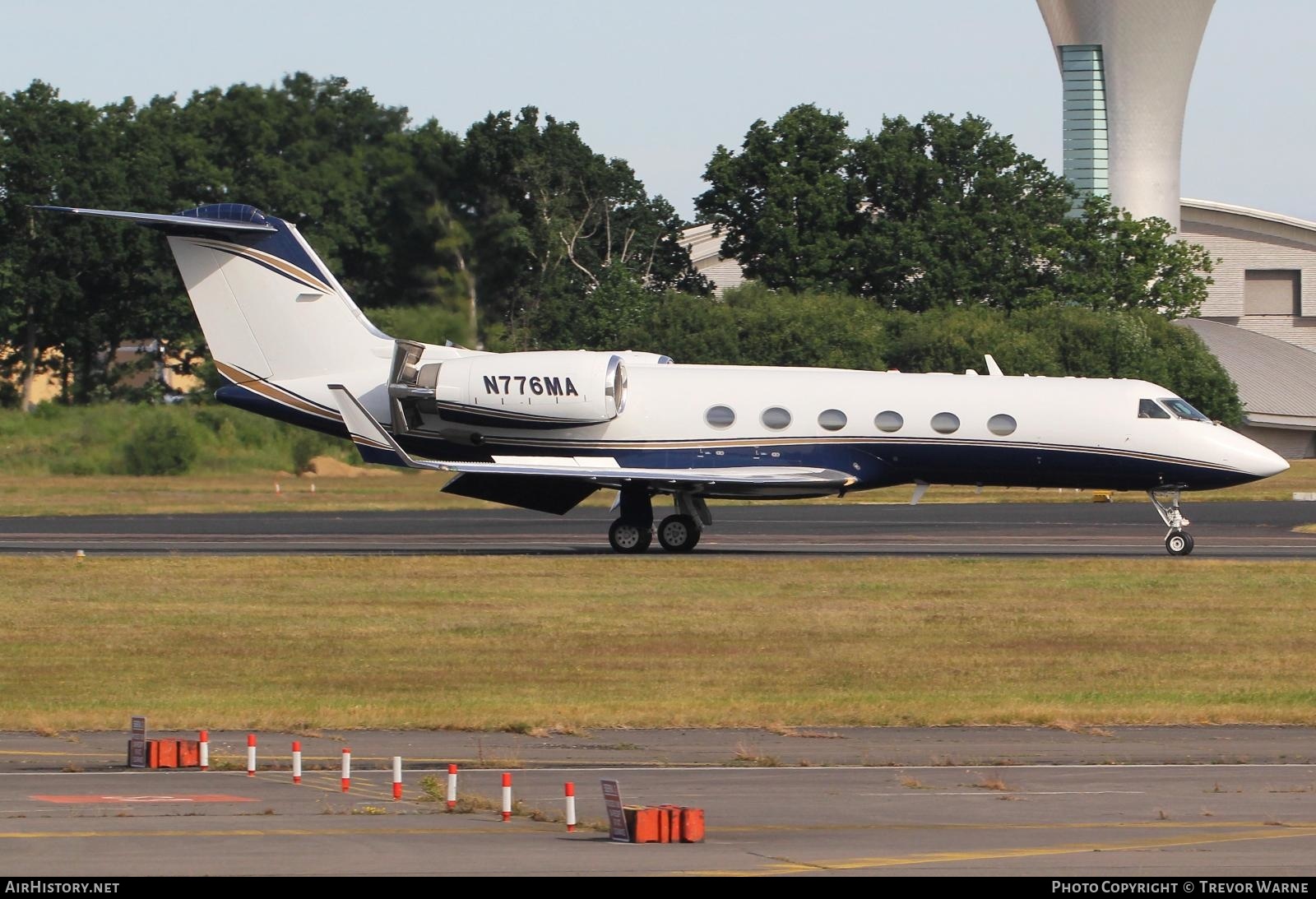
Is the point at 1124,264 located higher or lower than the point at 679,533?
higher

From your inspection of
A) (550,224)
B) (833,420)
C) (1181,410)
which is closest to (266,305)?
(833,420)

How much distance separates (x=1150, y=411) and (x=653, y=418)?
8.73 m

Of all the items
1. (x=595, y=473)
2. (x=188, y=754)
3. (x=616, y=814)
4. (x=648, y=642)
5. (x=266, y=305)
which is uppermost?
(x=266, y=305)

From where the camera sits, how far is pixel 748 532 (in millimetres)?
38656

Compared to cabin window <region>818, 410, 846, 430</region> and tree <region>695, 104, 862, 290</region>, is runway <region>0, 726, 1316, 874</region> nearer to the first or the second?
cabin window <region>818, 410, 846, 430</region>

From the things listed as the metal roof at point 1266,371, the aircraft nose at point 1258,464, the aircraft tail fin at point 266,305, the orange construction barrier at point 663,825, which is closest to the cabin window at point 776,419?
the aircraft tail fin at point 266,305

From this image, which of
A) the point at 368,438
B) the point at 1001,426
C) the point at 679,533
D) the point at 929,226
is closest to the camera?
the point at 368,438

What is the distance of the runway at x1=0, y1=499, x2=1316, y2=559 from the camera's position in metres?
33.8

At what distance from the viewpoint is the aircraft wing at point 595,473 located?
30812mm

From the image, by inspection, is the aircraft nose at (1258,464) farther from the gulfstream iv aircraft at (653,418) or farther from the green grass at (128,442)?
the green grass at (128,442)

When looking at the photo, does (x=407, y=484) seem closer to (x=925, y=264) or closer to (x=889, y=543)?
(x=889, y=543)

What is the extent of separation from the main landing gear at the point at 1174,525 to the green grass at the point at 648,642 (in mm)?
1226

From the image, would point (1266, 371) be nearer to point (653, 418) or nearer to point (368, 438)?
point (653, 418)

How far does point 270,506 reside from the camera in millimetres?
45781
